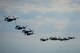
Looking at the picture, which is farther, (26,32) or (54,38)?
(54,38)

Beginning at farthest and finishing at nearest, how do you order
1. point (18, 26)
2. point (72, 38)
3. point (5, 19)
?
1. point (72, 38)
2. point (18, 26)
3. point (5, 19)

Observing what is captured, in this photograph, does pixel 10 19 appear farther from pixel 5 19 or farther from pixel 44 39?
pixel 44 39

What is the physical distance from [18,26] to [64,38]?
613 cm

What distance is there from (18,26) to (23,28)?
1.93 feet

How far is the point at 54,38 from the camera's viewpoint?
29328 mm

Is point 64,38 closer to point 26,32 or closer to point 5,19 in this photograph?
point 26,32

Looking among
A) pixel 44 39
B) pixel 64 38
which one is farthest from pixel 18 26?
pixel 64 38

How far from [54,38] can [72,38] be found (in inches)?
81.4

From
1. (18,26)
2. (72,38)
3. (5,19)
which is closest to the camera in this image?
(5,19)

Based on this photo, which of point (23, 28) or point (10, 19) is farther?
point (23, 28)

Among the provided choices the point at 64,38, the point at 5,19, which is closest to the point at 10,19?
the point at 5,19

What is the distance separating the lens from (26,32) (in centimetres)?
2612

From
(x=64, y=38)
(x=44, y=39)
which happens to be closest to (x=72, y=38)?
(x=64, y=38)

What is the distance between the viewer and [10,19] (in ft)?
79.8
